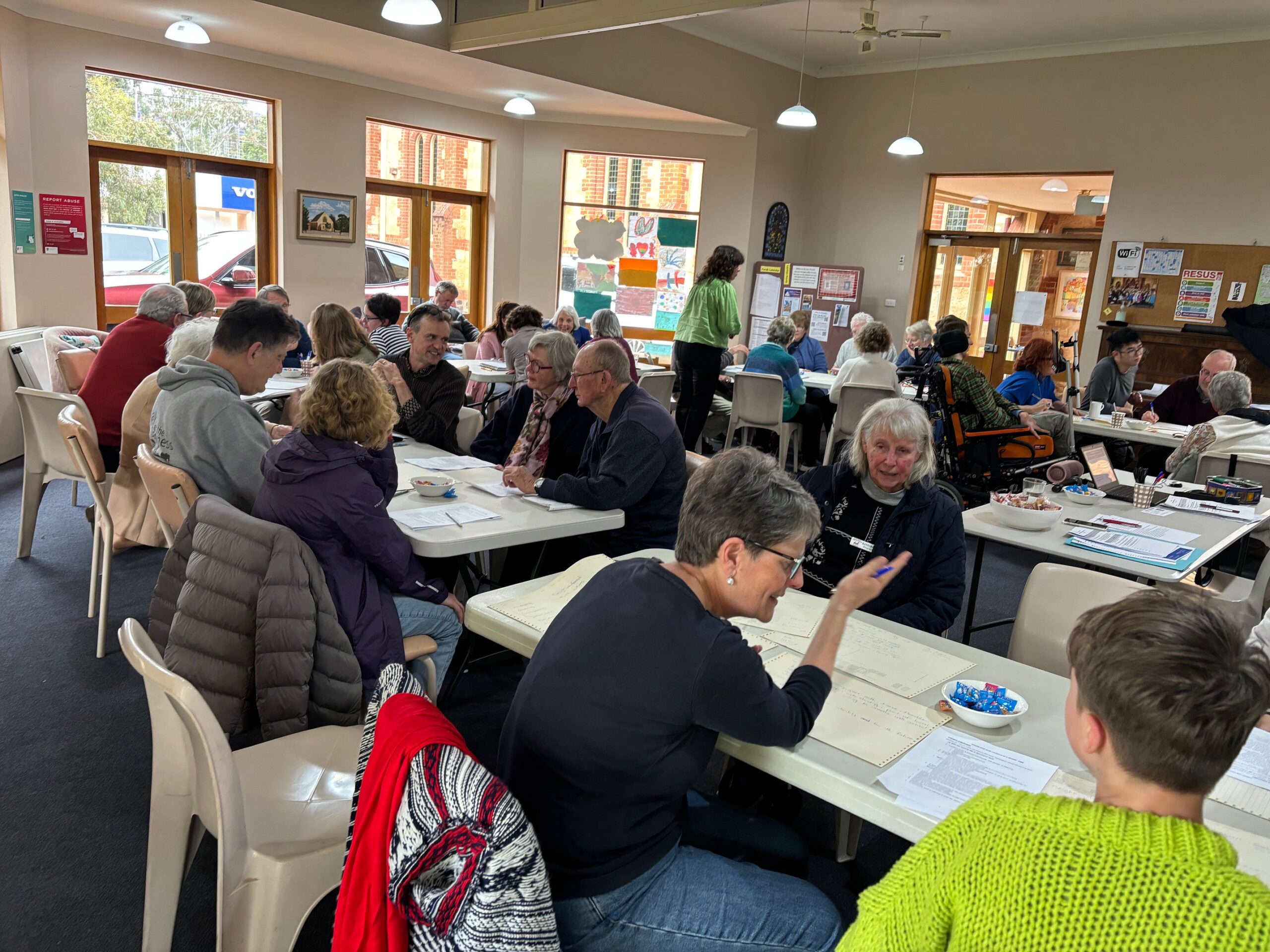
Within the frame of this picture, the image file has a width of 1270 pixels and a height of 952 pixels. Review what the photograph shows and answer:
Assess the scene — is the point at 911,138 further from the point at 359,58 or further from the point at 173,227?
the point at 173,227

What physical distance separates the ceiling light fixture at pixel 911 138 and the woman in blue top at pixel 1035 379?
108 inches

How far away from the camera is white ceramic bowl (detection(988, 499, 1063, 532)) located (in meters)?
3.22

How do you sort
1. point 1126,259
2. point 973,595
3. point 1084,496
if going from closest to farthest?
point 973,595 → point 1084,496 → point 1126,259

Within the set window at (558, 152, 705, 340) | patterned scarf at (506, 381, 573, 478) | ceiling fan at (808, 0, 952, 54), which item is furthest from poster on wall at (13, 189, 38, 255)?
ceiling fan at (808, 0, 952, 54)

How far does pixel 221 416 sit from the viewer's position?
9.05 ft

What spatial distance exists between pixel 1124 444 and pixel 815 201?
5.44 m

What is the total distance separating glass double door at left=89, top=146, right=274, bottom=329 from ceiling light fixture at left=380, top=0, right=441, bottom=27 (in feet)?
12.0

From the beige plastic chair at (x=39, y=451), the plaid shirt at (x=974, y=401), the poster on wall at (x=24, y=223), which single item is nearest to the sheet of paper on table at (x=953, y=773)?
the beige plastic chair at (x=39, y=451)

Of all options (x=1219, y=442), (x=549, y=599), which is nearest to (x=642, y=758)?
(x=549, y=599)

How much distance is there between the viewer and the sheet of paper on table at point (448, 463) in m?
3.53

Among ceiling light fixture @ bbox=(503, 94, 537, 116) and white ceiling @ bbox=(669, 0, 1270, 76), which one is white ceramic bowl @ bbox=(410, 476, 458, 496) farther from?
ceiling light fixture @ bbox=(503, 94, 537, 116)

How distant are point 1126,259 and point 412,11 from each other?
6887mm

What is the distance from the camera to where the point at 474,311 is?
10203 millimetres

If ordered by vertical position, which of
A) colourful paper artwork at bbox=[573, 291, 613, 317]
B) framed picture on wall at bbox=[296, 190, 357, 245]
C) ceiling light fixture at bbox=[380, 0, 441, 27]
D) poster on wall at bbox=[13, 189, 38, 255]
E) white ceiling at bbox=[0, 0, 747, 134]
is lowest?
colourful paper artwork at bbox=[573, 291, 613, 317]
